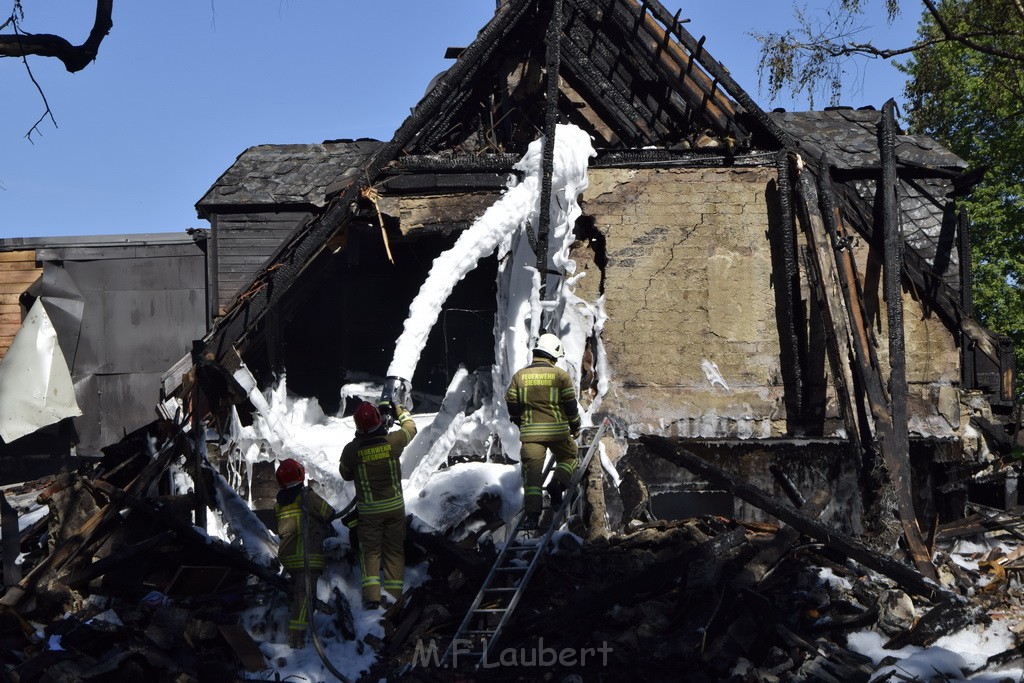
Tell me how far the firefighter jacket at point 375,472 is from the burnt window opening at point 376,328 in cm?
439

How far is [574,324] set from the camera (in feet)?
33.4

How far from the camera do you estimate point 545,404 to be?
8.06 m

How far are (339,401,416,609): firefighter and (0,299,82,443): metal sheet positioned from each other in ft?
25.5

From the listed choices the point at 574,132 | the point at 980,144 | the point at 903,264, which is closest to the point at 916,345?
the point at 903,264

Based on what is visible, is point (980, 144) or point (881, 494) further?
point (980, 144)

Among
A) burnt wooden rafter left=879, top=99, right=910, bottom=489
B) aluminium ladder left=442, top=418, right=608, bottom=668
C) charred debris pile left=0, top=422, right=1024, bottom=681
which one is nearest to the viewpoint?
charred debris pile left=0, top=422, right=1024, bottom=681

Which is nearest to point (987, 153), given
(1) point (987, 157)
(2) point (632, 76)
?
(1) point (987, 157)

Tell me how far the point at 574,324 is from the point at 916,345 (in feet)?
12.0

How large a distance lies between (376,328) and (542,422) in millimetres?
4677

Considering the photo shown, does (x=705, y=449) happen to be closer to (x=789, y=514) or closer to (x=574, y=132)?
(x=789, y=514)

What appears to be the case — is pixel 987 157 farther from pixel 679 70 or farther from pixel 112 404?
pixel 112 404

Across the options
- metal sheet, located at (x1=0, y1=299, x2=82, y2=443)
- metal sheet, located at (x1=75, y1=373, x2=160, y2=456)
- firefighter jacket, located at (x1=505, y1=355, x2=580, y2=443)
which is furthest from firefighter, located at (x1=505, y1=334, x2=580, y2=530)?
metal sheet, located at (x1=0, y1=299, x2=82, y2=443)

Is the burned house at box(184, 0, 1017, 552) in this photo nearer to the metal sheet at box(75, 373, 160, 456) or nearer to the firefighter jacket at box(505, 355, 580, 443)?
the firefighter jacket at box(505, 355, 580, 443)

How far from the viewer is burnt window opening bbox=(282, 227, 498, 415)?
→ 39.5 ft
